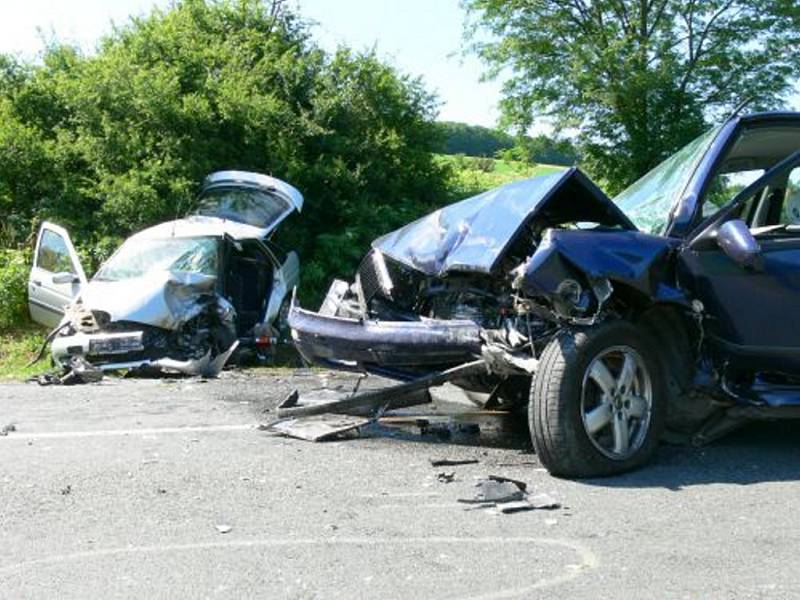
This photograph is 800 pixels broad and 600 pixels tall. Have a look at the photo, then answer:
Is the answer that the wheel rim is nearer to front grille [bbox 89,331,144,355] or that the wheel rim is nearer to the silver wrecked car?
the silver wrecked car

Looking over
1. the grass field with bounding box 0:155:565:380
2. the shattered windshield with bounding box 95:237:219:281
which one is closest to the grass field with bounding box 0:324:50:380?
the grass field with bounding box 0:155:565:380

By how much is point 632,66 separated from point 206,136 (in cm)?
808

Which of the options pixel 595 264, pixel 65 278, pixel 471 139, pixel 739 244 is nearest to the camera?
pixel 595 264

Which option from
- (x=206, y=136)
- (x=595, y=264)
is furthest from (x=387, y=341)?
(x=206, y=136)

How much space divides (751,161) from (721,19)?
1350cm

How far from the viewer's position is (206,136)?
16750mm

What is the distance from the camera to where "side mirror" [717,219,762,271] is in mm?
5387

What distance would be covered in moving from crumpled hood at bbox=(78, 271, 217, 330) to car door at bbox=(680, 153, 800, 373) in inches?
271

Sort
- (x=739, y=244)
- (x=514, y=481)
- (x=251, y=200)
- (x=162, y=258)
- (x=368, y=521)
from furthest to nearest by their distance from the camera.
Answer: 1. (x=251, y=200)
2. (x=162, y=258)
3. (x=739, y=244)
4. (x=514, y=481)
5. (x=368, y=521)

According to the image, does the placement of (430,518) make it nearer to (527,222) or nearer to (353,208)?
(527,222)

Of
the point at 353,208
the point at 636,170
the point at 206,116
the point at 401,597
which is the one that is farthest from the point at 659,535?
the point at 636,170

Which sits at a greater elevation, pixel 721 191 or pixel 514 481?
pixel 721 191

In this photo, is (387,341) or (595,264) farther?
(387,341)

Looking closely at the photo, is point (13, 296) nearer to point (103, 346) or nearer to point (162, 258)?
point (162, 258)
